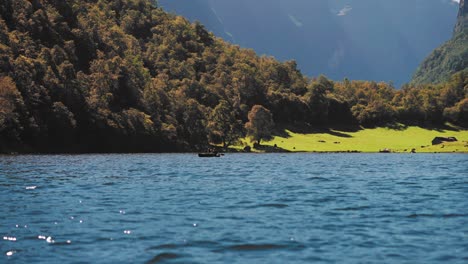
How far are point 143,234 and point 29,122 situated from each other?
13312cm

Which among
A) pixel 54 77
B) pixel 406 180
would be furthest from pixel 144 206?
pixel 54 77

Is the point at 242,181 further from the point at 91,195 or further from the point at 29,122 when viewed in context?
the point at 29,122

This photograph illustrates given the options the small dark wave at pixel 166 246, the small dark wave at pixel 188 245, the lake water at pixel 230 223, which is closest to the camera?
the lake water at pixel 230 223

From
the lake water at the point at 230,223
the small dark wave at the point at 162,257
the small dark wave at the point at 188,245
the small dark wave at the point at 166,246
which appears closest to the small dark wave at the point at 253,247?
the lake water at the point at 230,223

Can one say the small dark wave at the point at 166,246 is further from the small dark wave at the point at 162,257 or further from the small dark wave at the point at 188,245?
the small dark wave at the point at 162,257

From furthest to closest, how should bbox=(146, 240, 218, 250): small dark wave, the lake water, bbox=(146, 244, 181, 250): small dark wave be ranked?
bbox=(146, 240, 218, 250): small dark wave → bbox=(146, 244, 181, 250): small dark wave → the lake water

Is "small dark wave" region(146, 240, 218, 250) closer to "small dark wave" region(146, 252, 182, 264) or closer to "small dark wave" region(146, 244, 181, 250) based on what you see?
"small dark wave" region(146, 244, 181, 250)

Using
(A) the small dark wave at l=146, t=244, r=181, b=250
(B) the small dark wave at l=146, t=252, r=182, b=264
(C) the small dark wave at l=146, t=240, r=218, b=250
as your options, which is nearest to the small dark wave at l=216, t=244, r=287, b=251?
(C) the small dark wave at l=146, t=240, r=218, b=250

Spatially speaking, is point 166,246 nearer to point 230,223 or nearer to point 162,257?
point 162,257

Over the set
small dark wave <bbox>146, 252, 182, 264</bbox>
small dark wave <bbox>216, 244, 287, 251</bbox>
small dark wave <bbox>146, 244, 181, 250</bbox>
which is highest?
small dark wave <bbox>216, 244, 287, 251</bbox>

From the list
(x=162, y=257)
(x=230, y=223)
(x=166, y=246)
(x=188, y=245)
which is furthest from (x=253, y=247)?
(x=230, y=223)

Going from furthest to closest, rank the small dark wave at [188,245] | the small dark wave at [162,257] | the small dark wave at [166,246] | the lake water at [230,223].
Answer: the small dark wave at [188,245]
the small dark wave at [166,246]
the lake water at [230,223]
the small dark wave at [162,257]

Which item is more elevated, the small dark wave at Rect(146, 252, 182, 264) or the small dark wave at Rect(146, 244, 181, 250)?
the small dark wave at Rect(146, 244, 181, 250)

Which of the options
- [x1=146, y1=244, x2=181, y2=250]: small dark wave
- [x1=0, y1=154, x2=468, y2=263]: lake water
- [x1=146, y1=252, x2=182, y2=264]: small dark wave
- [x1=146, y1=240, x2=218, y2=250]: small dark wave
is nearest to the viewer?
A: [x1=146, y1=252, x2=182, y2=264]: small dark wave
